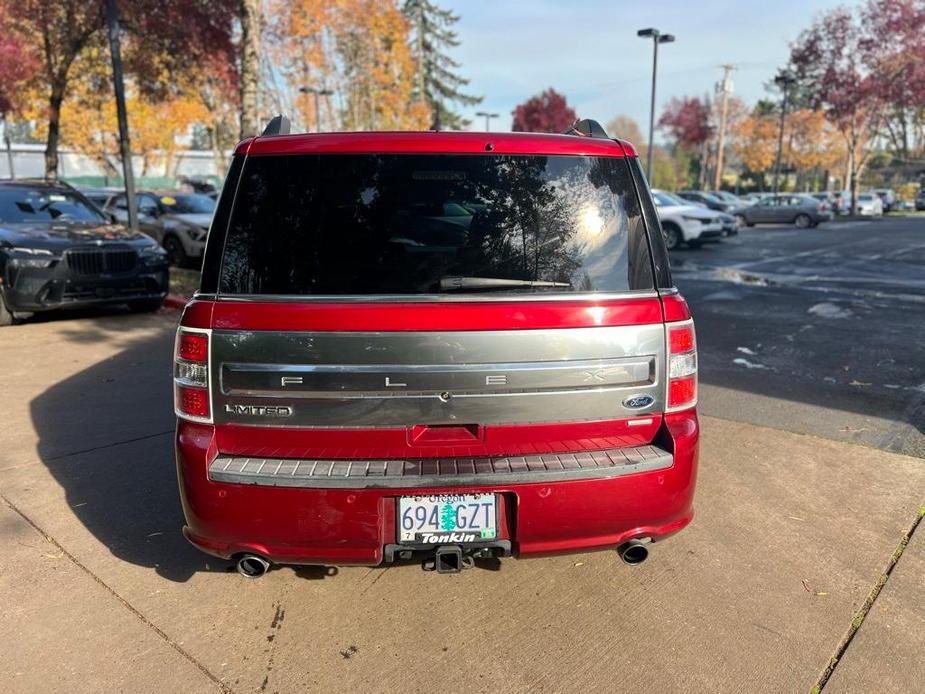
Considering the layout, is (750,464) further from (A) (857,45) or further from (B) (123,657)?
(A) (857,45)

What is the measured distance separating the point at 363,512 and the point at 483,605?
82cm

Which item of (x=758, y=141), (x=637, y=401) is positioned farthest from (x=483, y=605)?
(x=758, y=141)

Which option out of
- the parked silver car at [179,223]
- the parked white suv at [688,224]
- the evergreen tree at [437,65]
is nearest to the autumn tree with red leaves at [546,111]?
the evergreen tree at [437,65]

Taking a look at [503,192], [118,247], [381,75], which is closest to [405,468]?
[503,192]

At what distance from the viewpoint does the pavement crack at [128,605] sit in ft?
8.30

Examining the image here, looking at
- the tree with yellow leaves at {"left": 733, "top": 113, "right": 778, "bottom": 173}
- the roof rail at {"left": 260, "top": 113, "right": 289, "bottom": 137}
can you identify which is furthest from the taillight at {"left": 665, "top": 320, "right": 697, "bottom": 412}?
the tree with yellow leaves at {"left": 733, "top": 113, "right": 778, "bottom": 173}

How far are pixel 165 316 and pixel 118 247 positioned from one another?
1155 mm

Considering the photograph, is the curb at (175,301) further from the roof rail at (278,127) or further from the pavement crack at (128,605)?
the roof rail at (278,127)

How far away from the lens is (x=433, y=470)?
2553 millimetres

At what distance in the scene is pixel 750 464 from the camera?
173 inches

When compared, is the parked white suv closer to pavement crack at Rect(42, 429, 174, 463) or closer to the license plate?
pavement crack at Rect(42, 429, 174, 463)

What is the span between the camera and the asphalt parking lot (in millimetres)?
2549

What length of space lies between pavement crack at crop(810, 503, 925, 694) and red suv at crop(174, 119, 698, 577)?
71 cm

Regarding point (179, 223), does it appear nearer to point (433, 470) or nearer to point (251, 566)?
point (251, 566)
